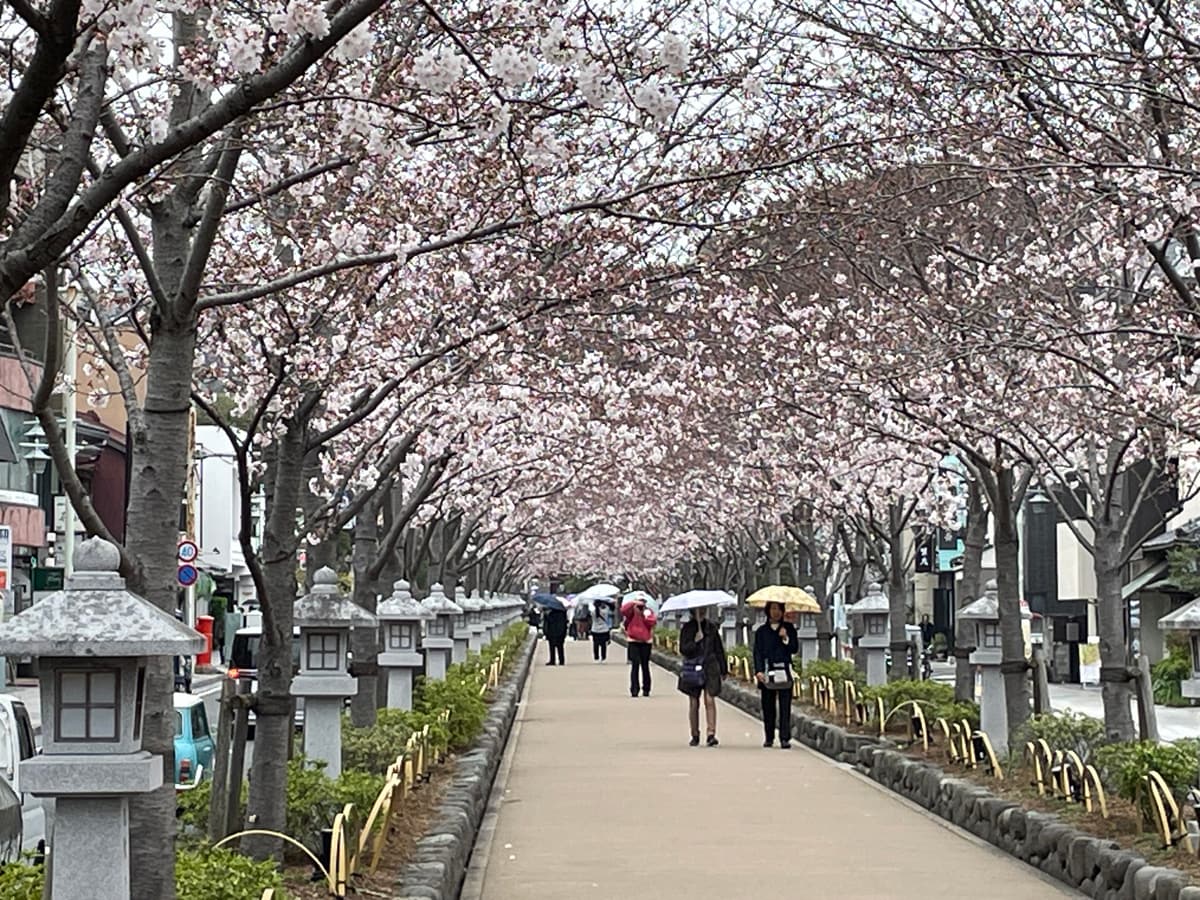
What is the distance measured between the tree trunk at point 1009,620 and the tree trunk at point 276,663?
740 cm

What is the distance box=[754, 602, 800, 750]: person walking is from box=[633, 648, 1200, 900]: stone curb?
1006 millimetres

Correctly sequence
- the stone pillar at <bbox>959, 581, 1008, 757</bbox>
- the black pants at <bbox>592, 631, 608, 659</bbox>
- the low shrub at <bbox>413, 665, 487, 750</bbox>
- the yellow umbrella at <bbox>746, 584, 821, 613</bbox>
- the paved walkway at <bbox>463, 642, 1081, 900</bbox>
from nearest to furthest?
the paved walkway at <bbox>463, 642, 1081, 900</bbox>
the stone pillar at <bbox>959, 581, 1008, 757</bbox>
the low shrub at <bbox>413, 665, 487, 750</bbox>
the yellow umbrella at <bbox>746, 584, 821, 613</bbox>
the black pants at <bbox>592, 631, 608, 659</bbox>

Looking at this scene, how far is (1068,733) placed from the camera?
15.1 m

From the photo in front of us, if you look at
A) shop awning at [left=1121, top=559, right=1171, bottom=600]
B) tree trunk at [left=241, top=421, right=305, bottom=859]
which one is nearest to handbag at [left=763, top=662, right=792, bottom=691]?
tree trunk at [left=241, top=421, right=305, bottom=859]

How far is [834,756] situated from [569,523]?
28782mm

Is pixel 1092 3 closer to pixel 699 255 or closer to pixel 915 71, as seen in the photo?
pixel 915 71

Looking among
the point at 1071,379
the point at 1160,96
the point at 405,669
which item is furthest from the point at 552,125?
the point at 405,669

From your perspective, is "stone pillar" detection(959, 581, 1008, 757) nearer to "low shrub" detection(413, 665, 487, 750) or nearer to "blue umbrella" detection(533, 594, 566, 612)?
"low shrub" detection(413, 665, 487, 750)

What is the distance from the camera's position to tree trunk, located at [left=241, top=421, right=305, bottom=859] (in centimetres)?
1078

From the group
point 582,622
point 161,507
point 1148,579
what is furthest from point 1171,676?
point 582,622

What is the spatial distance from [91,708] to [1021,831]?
792cm

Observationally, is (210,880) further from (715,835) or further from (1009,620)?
(1009,620)

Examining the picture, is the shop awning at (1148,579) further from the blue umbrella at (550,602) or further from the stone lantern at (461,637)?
the blue umbrella at (550,602)

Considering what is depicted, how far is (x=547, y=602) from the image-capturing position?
54.8 meters
